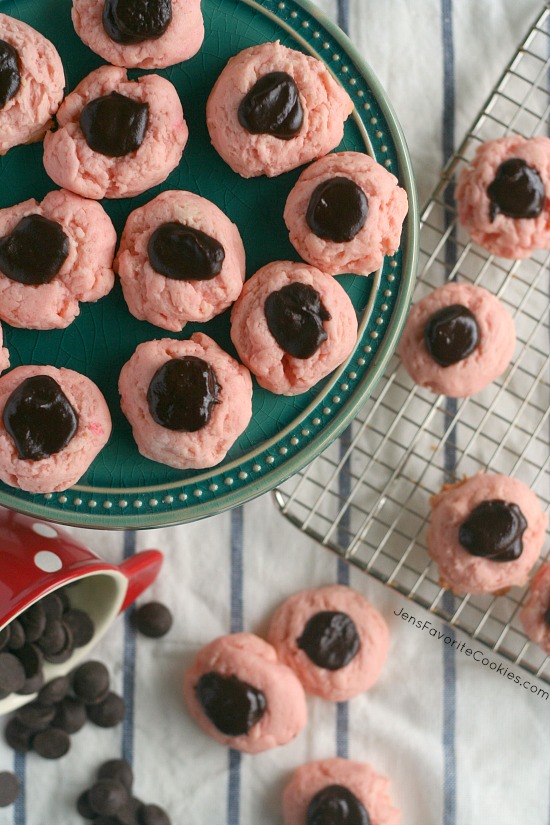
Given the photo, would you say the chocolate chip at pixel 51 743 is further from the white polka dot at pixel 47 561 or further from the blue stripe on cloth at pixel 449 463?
the blue stripe on cloth at pixel 449 463

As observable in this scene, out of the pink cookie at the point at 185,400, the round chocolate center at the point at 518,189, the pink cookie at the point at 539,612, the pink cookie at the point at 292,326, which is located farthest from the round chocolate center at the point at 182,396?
the pink cookie at the point at 539,612

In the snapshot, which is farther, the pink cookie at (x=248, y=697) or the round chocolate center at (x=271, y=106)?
the pink cookie at (x=248, y=697)

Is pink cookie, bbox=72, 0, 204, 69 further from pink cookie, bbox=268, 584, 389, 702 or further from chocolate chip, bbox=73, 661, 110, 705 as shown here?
chocolate chip, bbox=73, 661, 110, 705

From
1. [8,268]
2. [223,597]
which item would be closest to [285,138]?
[8,268]

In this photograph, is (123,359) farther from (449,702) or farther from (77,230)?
(449,702)

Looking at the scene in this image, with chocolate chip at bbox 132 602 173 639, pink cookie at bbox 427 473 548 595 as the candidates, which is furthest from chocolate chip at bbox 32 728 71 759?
pink cookie at bbox 427 473 548 595
